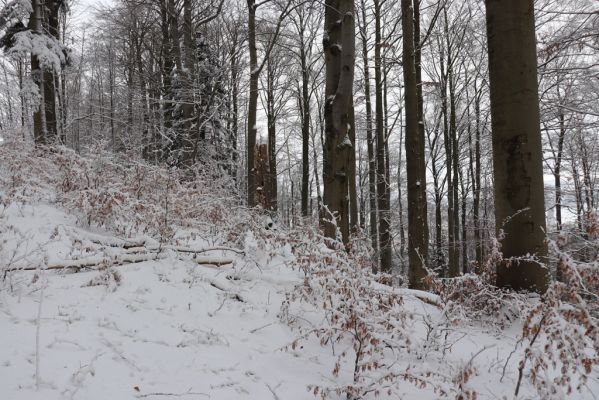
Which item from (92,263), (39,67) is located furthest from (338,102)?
(39,67)

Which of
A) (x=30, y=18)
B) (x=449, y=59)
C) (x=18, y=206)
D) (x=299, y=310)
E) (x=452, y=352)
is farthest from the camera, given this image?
(x=449, y=59)

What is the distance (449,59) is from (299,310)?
1492 centimetres

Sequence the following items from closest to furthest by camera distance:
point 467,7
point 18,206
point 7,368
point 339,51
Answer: point 7,368 < point 18,206 < point 339,51 < point 467,7

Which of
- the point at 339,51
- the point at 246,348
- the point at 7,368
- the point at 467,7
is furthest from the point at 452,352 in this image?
the point at 467,7

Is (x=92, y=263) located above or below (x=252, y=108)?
below

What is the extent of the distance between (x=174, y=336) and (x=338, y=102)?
422 cm

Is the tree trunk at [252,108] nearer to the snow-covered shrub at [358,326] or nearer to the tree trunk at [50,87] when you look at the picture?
the tree trunk at [50,87]

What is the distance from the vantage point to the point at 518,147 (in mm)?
4168

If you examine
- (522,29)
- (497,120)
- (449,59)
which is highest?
(449,59)

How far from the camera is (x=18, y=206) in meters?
5.48

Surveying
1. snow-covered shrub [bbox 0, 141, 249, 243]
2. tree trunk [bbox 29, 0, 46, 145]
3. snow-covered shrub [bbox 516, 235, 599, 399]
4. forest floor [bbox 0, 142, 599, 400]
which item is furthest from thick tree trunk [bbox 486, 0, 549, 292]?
tree trunk [bbox 29, 0, 46, 145]

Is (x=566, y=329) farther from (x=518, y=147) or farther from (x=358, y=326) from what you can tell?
(x=518, y=147)

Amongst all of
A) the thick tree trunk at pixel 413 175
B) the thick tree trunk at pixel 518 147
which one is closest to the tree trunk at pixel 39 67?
the thick tree trunk at pixel 413 175

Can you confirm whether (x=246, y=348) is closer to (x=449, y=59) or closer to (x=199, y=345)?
(x=199, y=345)
